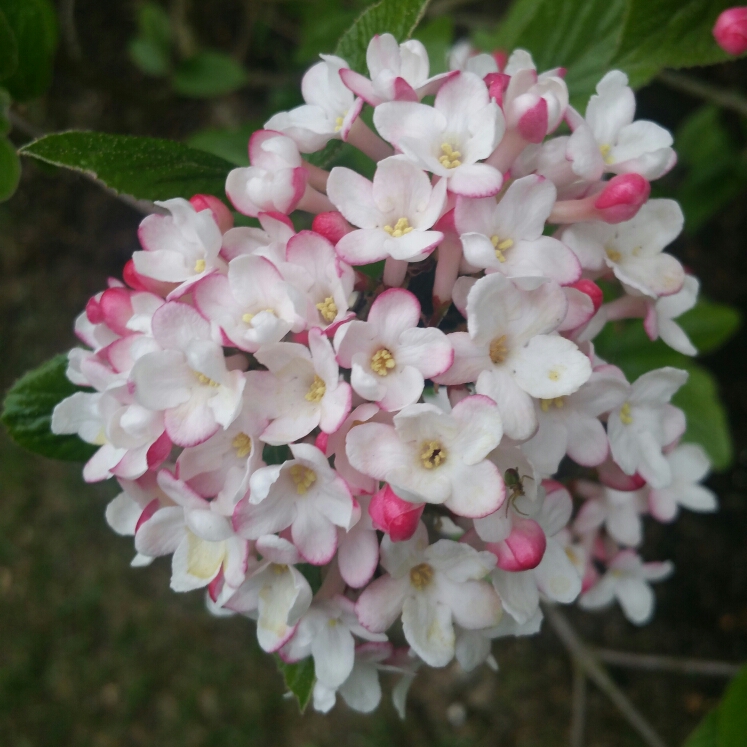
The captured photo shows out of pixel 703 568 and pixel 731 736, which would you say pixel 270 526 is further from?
pixel 703 568

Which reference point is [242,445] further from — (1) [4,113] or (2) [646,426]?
(1) [4,113]

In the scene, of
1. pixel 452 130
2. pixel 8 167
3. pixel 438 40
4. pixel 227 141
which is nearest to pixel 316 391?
pixel 452 130

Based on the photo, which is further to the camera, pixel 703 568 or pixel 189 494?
pixel 703 568

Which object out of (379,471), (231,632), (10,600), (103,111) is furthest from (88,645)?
(379,471)

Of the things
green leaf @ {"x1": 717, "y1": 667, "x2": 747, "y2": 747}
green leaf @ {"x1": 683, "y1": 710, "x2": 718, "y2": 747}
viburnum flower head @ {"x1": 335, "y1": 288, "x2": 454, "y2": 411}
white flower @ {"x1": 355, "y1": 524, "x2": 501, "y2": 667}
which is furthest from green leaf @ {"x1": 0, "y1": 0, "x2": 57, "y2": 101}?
green leaf @ {"x1": 683, "y1": 710, "x2": 718, "y2": 747}

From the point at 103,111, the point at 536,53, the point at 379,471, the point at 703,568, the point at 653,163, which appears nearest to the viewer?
the point at 379,471

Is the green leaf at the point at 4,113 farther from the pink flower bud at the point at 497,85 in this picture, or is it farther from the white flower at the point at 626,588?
the white flower at the point at 626,588

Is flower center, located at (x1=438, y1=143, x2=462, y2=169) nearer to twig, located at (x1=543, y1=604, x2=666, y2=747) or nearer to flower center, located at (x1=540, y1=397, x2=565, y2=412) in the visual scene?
flower center, located at (x1=540, y1=397, x2=565, y2=412)
